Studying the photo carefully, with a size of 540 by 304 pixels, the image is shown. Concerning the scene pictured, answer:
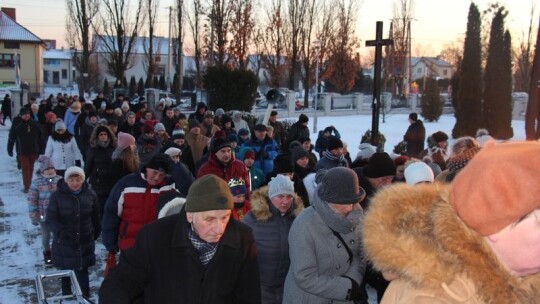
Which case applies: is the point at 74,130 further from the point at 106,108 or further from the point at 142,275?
the point at 142,275

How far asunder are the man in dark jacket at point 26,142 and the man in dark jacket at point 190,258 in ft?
32.4

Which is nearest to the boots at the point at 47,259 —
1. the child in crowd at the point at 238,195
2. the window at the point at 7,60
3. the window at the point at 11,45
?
the child in crowd at the point at 238,195

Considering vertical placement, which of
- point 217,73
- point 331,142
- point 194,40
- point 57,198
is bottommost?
point 57,198

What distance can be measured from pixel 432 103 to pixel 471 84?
18.2 feet

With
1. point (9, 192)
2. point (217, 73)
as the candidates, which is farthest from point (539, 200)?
point (217, 73)

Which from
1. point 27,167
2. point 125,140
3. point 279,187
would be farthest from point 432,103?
point 279,187

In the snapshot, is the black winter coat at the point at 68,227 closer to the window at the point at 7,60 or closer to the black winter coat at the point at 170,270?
the black winter coat at the point at 170,270

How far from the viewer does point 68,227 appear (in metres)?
5.85

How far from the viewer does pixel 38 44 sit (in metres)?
57.9

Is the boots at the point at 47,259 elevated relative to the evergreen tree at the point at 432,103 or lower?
lower

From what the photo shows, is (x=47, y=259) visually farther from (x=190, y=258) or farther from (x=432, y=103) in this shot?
(x=432, y=103)

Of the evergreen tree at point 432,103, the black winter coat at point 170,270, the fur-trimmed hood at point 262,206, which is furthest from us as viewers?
the evergreen tree at point 432,103

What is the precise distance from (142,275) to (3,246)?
6.23 metres

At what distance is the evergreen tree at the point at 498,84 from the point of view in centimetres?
2631
